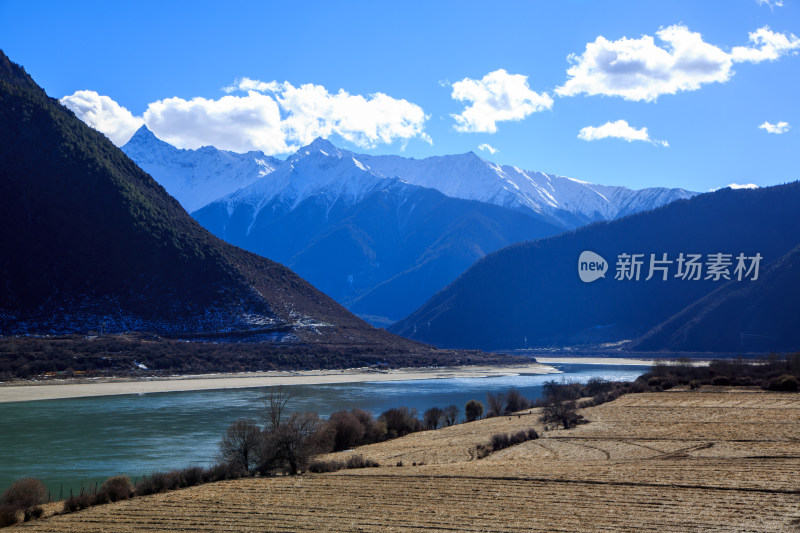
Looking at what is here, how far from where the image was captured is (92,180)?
121 m

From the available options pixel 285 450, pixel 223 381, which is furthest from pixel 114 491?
pixel 223 381

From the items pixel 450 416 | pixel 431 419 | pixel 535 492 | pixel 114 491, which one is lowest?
pixel 450 416

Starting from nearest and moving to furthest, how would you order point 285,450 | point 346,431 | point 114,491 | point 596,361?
point 114,491, point 285,450, point 346,431, point 596,361

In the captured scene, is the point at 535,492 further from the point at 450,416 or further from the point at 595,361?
the point at 595,361

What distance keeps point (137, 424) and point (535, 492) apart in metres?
34.7

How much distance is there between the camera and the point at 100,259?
11262 cm

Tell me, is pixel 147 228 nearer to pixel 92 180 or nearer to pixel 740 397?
pixel 92 180

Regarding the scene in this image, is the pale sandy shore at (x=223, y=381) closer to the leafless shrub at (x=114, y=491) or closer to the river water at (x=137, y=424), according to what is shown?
the river water at (x=137, y=424)

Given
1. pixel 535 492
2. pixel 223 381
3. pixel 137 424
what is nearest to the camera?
pixel 535 492

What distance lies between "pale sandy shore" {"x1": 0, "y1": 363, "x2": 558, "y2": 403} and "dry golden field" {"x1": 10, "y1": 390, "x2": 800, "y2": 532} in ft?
142

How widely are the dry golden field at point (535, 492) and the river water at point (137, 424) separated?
8841 mm

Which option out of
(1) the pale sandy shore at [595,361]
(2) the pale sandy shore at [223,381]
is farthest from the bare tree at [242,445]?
(1) the pale sandy shore at [595,361]

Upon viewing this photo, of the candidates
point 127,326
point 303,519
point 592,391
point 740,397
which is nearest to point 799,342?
point 592,391

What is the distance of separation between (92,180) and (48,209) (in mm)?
8827
